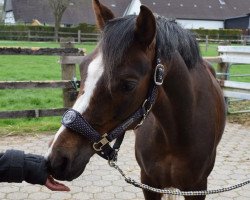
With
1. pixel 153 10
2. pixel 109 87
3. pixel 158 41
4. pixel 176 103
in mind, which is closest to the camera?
pixel 109 87

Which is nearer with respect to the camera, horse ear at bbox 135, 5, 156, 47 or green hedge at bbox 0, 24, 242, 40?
horse ear at bbox 135, 5, 156, 47

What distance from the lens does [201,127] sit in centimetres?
250

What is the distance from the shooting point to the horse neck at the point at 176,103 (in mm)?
2207

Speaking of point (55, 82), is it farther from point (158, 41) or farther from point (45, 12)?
point (45, 12)

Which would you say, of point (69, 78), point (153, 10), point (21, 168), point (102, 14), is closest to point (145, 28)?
point (102, 14)

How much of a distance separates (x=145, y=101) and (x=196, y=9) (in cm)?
5855

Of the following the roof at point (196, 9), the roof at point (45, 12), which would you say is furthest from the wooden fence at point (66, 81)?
the roof at point (196, 9)

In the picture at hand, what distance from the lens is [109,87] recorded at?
1.79m

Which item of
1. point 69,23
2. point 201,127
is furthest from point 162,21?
point 69,23

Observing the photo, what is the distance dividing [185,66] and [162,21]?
1.02 feet

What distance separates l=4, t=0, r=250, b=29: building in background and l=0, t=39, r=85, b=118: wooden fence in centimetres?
4417

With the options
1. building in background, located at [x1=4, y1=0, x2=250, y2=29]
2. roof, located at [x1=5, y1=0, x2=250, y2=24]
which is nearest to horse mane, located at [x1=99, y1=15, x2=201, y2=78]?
roof, located at [x1=5, y1=0, x2=250, y2=24]

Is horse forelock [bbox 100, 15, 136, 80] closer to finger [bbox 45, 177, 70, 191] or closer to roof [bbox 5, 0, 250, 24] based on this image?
finger [bbox 45, 177, 70, 191]

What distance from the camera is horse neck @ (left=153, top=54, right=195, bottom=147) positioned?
2.21m
